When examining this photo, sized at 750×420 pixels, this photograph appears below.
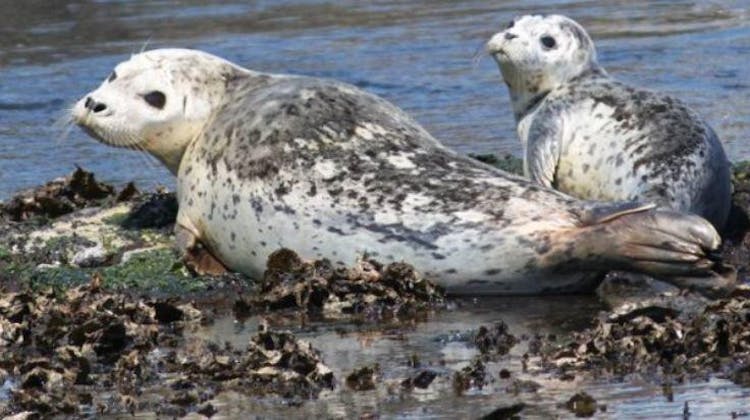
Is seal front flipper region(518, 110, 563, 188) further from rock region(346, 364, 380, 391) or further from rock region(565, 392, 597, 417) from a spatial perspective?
rock region(565, 392, 597, 417)

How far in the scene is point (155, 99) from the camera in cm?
929

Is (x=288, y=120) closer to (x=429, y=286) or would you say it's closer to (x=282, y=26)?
(x=429, y=286)

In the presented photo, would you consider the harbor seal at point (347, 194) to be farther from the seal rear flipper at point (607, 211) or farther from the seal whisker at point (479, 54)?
the seal whisker at point (479, 54)

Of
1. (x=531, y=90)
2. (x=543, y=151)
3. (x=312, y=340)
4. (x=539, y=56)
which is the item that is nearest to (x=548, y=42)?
(x=539, y=56)

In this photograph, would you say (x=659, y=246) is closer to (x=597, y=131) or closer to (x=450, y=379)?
(x=450, y=379)

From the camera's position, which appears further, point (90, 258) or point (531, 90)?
point (531, 90)

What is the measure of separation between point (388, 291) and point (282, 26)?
1142cm

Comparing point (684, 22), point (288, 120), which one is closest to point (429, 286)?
point (288, 120)

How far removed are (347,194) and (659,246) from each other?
4.39 ft

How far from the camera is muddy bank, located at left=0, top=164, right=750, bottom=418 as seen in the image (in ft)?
20.9

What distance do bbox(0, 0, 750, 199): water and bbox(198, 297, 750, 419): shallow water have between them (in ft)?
12.8

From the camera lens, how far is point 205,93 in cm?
927

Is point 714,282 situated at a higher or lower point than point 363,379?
higher

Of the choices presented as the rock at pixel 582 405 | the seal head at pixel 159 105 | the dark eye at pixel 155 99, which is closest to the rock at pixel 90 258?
the seal head at pixel 159 105
